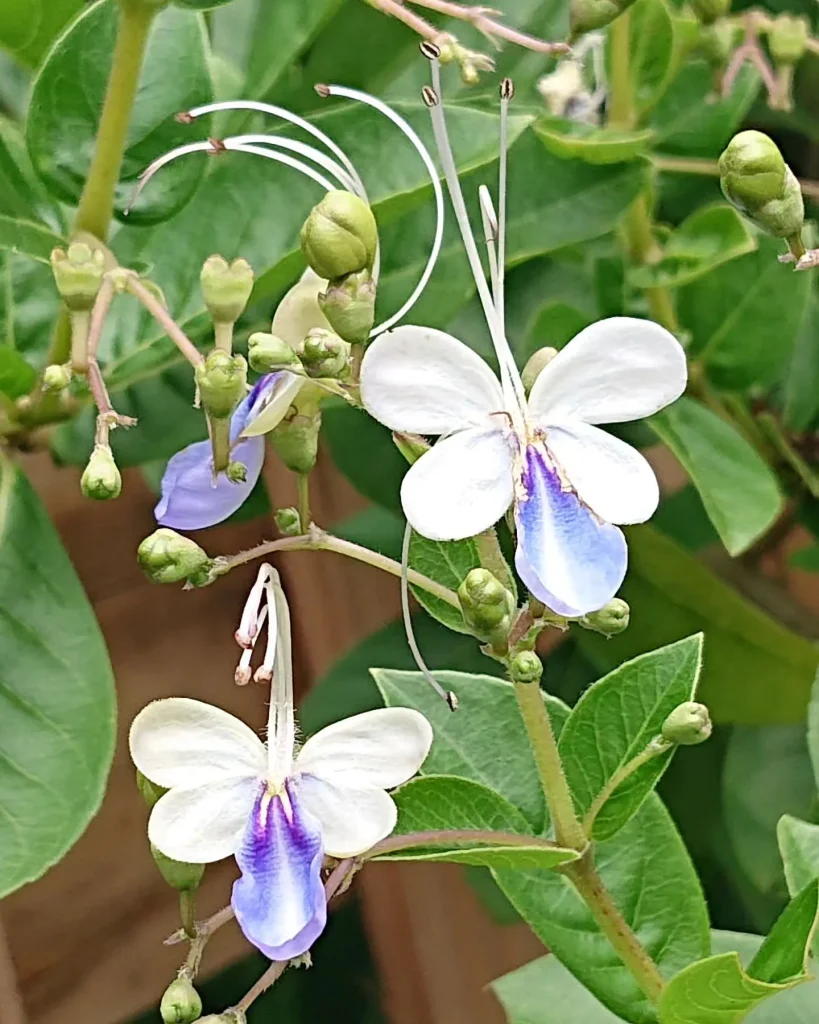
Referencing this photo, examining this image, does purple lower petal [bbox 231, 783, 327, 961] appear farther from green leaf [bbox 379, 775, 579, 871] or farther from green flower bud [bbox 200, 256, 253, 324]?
green flower bud [bbox 200, 256, 253, 324]

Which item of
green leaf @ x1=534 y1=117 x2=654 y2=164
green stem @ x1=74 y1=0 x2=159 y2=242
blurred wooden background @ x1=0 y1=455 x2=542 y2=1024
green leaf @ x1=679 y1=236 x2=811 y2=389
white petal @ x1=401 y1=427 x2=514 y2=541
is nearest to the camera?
white petal @ x1=401 y1=427 x2=514 y2=541

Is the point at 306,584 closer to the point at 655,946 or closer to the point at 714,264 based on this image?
the point at 714,264

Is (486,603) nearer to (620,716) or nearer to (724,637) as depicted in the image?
(620,716)

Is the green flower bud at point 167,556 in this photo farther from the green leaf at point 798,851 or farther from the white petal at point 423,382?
the green leaf at point 798,851

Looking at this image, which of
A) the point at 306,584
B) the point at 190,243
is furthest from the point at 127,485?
the point at 190,243

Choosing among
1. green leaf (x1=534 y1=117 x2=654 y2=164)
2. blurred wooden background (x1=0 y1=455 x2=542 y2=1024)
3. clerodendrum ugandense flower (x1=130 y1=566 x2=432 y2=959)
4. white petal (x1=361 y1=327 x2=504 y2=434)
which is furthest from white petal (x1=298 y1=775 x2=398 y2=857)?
blurred wooden background (x1=0 y1=455 x2=542 y2=1024)
